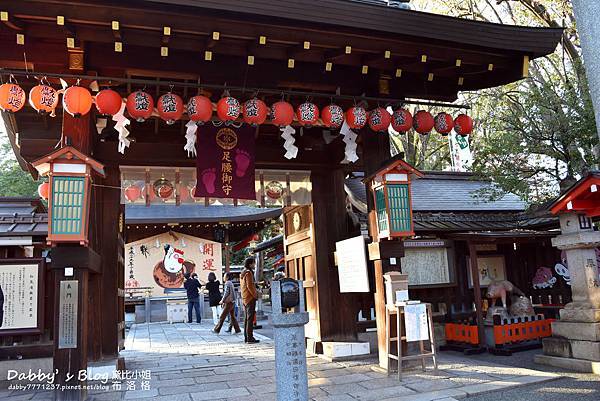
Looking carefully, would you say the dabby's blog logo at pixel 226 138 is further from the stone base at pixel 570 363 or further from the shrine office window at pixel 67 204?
the stone base at pixel 570 363

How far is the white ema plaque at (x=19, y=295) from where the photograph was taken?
725cm

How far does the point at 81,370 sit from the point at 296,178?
17.1 feet

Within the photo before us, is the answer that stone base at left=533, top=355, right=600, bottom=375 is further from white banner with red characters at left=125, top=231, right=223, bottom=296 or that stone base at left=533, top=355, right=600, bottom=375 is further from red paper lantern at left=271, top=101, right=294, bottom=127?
white banner with red characters at left=125, top=231, right=223, bottom=296

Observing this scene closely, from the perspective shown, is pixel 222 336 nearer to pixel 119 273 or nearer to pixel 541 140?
pixel 119 273

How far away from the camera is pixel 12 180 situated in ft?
82.0

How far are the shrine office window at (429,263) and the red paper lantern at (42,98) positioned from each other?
674cm

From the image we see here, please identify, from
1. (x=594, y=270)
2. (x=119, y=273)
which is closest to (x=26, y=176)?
(x=119, y=273)

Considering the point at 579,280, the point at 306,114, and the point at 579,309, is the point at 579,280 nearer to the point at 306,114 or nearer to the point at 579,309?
the point at 579,309

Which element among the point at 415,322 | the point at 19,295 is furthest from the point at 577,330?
the point at 19,295

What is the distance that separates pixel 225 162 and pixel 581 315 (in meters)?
6.35

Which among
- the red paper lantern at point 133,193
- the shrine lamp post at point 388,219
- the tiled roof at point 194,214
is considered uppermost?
the tiled roof at point 194,214

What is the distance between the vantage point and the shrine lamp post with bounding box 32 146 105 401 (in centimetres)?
553

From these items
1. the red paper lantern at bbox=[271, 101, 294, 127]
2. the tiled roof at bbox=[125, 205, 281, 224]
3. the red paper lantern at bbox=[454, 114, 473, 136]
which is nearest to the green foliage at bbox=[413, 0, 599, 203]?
the red paper lantern at bbox=[454, 114, 473, 136]

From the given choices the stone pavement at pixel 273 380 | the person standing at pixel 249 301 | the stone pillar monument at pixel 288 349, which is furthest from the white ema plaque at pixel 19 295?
the person standing at pixel 249 301
